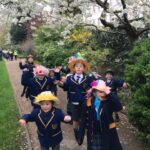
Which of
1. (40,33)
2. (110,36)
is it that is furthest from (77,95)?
(40,33)

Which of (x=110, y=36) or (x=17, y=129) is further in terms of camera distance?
(x=110, y=36)

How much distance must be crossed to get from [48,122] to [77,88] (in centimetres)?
203

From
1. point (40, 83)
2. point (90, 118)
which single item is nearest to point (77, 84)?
point (40, 83)

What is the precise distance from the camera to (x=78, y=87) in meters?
9.09

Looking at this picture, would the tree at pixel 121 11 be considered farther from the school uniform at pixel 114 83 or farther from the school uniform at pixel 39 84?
the school uniform at pixel 39 84

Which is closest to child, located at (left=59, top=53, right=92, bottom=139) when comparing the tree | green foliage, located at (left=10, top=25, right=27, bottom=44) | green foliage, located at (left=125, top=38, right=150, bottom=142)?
green foliage, located at (left=125, top=38, right=150, bottom=142)

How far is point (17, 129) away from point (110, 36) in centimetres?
773

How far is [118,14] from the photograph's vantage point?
42.0 ft

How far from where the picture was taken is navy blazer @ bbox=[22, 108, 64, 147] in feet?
23.7

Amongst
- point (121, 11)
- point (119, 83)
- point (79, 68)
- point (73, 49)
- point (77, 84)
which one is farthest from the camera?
point (73, 49)

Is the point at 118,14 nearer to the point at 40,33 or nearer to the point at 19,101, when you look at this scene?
the point at 19,101

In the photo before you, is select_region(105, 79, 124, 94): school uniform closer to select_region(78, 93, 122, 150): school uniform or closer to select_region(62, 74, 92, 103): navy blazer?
select_region(62, 74, 92, 103): navy blazer

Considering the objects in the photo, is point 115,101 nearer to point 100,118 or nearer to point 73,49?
point 100,118

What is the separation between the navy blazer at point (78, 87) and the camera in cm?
908
